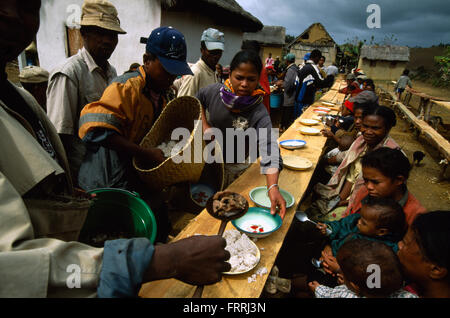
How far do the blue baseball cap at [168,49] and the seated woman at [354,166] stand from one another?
2.23 meters

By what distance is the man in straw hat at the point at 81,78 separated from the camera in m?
2.21

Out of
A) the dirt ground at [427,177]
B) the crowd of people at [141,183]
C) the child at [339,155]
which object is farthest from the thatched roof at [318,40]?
the crowd of people at [141,183]

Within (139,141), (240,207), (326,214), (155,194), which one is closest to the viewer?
(240,207)

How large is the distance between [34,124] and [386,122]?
10.4 feet

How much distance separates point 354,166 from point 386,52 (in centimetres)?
3312

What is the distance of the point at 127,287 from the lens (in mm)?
773

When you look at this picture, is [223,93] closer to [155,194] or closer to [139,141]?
[139,141]

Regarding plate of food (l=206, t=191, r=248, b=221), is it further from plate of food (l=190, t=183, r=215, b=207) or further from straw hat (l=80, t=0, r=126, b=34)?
straw hat (l=80, t=0, r=126, b=34)

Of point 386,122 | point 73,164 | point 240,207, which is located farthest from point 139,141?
point 386,122

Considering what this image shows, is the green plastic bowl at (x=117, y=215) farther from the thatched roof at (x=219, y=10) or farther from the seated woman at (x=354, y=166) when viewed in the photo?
the thatched roof at (x=219, y=10)

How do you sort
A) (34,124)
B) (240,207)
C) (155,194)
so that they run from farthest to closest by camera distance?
(155,194) < (240,207) < (34,124)

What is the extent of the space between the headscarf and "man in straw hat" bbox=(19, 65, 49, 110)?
216cm

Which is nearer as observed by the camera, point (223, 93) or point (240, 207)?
point (240, 207)
